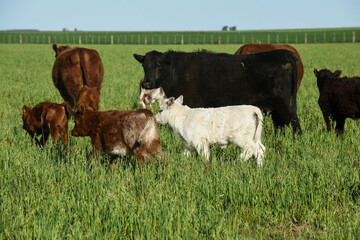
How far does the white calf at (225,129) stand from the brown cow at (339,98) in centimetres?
216

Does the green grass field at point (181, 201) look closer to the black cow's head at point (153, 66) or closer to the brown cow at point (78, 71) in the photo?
the black cow's head at point (153, 66)

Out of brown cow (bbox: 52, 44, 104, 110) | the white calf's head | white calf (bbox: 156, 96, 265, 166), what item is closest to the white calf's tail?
white calf (bbox: 156, 96, 265, 166)

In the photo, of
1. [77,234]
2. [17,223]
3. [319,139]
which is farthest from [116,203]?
[319,139]

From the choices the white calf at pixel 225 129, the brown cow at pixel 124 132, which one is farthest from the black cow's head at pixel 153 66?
the brown cow at pixel 124 132

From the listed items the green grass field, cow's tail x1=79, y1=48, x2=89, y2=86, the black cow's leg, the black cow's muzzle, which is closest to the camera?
the green grass field

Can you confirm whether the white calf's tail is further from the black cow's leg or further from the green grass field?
the black cow's leg

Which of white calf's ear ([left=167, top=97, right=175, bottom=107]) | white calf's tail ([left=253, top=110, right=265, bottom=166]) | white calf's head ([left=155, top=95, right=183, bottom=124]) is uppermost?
white calf's ear ([left=167, top=97, right=175, bottom=107])

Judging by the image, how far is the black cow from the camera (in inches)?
254

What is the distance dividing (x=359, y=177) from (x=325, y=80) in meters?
3.13

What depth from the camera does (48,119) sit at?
5500 millimetres

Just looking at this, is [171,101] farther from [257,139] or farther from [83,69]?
[83,69]

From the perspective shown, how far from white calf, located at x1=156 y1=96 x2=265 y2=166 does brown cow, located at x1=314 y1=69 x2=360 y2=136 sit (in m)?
2.16

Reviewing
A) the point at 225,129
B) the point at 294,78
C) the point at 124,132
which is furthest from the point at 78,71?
the point at 294,78

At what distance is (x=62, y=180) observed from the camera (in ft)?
13.8
